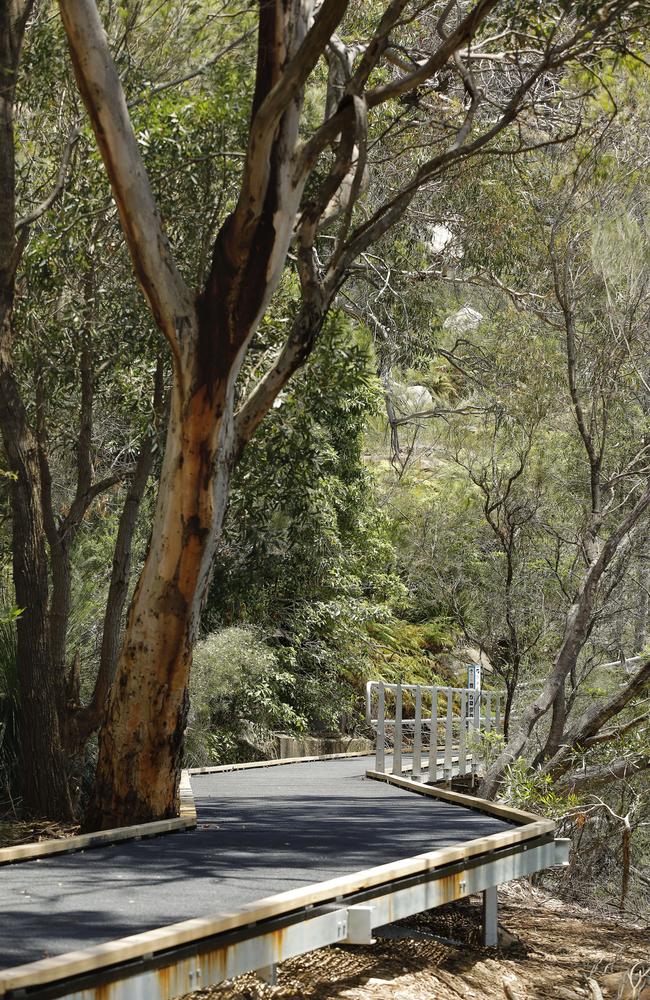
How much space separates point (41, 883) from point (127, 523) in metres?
5.67

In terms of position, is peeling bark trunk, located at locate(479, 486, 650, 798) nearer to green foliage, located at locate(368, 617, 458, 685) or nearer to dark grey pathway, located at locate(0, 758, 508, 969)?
dark grey pathway, located at locate(0, 758, 508, 969)

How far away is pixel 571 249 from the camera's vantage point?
1312 centimetres

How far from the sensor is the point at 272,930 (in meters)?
4.88

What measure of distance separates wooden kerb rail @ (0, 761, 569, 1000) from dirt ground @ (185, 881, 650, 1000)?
47cm

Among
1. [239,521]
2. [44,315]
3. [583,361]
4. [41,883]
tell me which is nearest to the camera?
[41,883]

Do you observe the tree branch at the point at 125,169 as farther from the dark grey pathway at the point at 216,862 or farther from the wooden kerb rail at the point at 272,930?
the wooden kerb rail at the point at 272,930

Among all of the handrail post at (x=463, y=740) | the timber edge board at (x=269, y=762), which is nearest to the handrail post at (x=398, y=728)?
the handrail post at (x=463, y=740)

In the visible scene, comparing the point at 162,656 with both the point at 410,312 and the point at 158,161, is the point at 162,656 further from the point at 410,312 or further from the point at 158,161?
the point at 410,312

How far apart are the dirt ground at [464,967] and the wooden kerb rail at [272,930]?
1.55ft

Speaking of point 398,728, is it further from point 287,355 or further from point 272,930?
point 272,930

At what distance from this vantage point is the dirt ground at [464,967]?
6289 mm

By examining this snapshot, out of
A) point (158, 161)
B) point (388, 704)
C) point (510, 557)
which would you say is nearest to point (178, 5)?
point (158, 161)

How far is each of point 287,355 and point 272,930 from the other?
4761 mm

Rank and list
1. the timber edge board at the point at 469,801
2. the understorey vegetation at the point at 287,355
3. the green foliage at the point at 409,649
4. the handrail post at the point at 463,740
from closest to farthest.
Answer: the understorey vegetation at the point at 287,355 → the timber edge board at the point at 469,801 → the handrail post at the point at 463,740 → the green foliage at the point at 409,649
